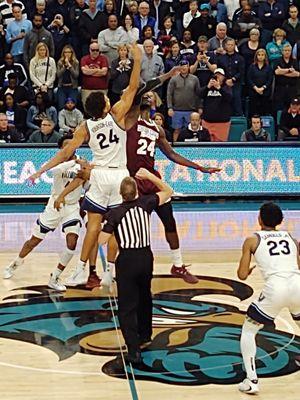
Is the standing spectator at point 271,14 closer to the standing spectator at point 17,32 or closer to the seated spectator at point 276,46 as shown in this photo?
the seated spectator at point 276,46

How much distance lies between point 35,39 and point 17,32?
0.68 meters

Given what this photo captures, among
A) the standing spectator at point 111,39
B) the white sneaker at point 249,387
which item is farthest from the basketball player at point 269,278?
the standing spectator at point 111,39

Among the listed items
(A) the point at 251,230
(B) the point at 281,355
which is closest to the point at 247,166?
(A) the point at 251,230

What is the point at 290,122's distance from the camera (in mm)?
17438

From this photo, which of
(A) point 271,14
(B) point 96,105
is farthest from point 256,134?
(B) point 96,105

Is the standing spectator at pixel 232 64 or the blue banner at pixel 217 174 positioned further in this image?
the standing spectator at pixel 232 64

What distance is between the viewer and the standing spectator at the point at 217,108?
17.2 meters

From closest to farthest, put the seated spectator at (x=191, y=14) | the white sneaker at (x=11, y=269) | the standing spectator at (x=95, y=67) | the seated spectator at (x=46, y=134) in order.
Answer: the white sneaker at (x=11, y=269) < the seated spectator at (x=46, y=134) < the standing spectator at (x=95, y=67) < the seated spectator at (x=191, y=14)

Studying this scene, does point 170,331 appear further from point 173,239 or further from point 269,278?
point 269,278

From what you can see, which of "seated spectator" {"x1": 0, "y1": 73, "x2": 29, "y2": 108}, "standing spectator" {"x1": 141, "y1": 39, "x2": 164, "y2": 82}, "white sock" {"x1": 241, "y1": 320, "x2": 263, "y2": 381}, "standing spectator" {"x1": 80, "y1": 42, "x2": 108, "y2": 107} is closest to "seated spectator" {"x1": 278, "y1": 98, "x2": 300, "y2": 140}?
"standing spectator" {"x1": 141, "y1": 39, "x2": 164, "y2": 82}

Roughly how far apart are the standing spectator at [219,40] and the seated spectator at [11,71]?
3691 millimetres

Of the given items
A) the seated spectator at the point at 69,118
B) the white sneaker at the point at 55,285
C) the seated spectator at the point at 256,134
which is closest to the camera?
the white sneaker at the point at 55,285

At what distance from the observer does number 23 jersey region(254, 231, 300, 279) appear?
6.95 m

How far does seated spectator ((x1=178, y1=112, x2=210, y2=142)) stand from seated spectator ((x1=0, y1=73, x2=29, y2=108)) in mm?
3147
